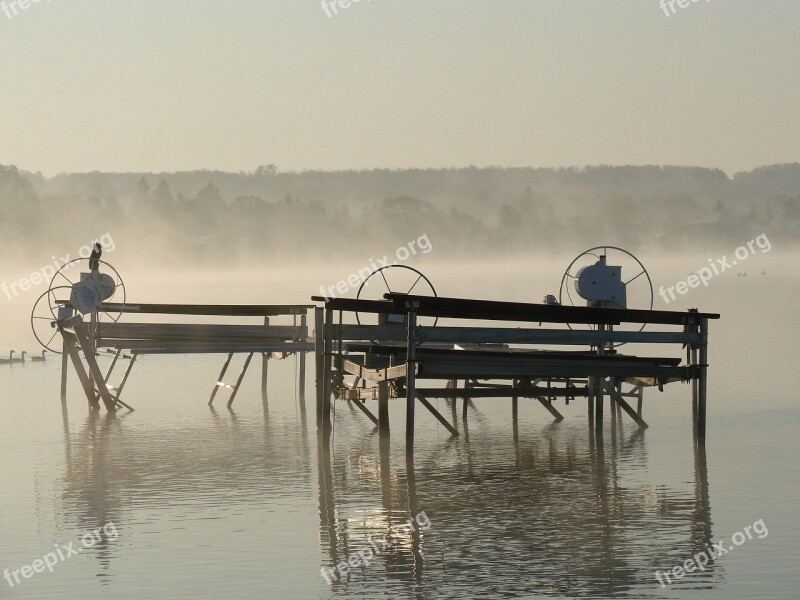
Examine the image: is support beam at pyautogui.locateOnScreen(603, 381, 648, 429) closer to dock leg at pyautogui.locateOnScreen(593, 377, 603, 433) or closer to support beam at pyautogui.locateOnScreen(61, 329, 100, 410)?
dock leg at pyautogui.locateOnScreen(593, 377, 603, 433)

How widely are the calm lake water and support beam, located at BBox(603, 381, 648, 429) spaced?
0.17 m

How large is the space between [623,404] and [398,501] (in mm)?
7573

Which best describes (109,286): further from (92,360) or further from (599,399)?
(599,399)

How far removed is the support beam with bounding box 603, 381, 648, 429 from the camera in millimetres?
23141

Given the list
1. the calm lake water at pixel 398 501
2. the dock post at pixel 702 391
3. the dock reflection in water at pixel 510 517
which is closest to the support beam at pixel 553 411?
the calm lake water at pixel 398 501

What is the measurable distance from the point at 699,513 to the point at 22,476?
854 centimetres

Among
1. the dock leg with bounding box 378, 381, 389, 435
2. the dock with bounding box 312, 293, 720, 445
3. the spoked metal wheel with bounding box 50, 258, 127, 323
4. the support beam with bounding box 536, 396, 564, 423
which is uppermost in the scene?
the spoked metal wheel with bounding box 50, 258, 127, 323

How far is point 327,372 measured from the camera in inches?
879


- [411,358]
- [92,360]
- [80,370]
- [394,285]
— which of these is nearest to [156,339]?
[92,360]

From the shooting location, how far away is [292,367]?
3947 centimetres

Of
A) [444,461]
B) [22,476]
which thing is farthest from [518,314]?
[22,476]

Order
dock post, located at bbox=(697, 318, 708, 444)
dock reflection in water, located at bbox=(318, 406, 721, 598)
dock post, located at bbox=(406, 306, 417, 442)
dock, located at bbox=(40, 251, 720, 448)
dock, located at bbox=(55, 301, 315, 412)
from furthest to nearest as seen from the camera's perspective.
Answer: dock, located at bbox=(55, 301, 315, 412) → dock post, located at bbox=(697, 318, 708, 444) → dock, located at bbox=(40, 251, 720, 448) → dock post, located at bbox=(406, 306, 417, 442) → dock reflection in water, located at bbox=(318, 406, 721, 598)

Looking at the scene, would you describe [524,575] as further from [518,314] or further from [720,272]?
[720,272]

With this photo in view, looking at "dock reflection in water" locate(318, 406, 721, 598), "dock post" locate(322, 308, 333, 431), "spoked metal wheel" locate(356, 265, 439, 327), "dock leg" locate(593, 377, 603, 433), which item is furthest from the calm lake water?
"spoked metal wheel" locate(356, 265, 439, 327)
